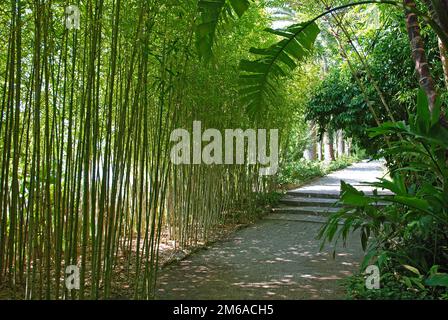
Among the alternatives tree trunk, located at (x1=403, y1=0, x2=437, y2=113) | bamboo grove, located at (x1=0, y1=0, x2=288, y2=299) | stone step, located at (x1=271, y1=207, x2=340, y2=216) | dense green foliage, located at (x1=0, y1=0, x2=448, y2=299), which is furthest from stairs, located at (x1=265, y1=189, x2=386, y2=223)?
tree trunk, located at (x1=403, y1=0, x2=437, y2=113)

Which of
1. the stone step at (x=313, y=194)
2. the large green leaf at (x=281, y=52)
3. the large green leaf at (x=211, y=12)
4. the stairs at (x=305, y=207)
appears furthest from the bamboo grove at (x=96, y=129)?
the stone step at (x=313, y=194)

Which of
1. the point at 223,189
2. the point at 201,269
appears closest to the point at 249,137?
the point at 223,189

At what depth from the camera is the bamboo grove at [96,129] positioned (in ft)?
6.87

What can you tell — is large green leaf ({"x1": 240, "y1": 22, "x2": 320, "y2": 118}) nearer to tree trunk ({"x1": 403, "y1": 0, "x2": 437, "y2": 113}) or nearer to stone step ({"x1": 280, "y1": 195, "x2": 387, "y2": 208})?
tree trunk ({"x1": 403, "y1": 0, "x2": 437, "y2": 113})

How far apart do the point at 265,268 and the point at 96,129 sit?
202cm

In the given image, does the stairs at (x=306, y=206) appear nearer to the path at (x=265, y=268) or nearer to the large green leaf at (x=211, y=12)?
the path at (x=265, y=268)

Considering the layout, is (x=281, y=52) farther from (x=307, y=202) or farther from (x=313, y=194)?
(x=313, y=194)

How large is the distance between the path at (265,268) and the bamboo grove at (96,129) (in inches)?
12.6

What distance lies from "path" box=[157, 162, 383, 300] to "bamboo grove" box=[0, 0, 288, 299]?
12.6 inches

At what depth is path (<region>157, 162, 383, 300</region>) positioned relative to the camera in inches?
112

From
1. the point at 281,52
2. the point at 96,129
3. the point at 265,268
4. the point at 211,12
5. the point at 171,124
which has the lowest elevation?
the point at 265,268

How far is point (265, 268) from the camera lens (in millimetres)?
3414

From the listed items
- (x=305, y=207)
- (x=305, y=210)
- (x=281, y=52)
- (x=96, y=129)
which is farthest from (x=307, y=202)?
(x=96, y=129)
